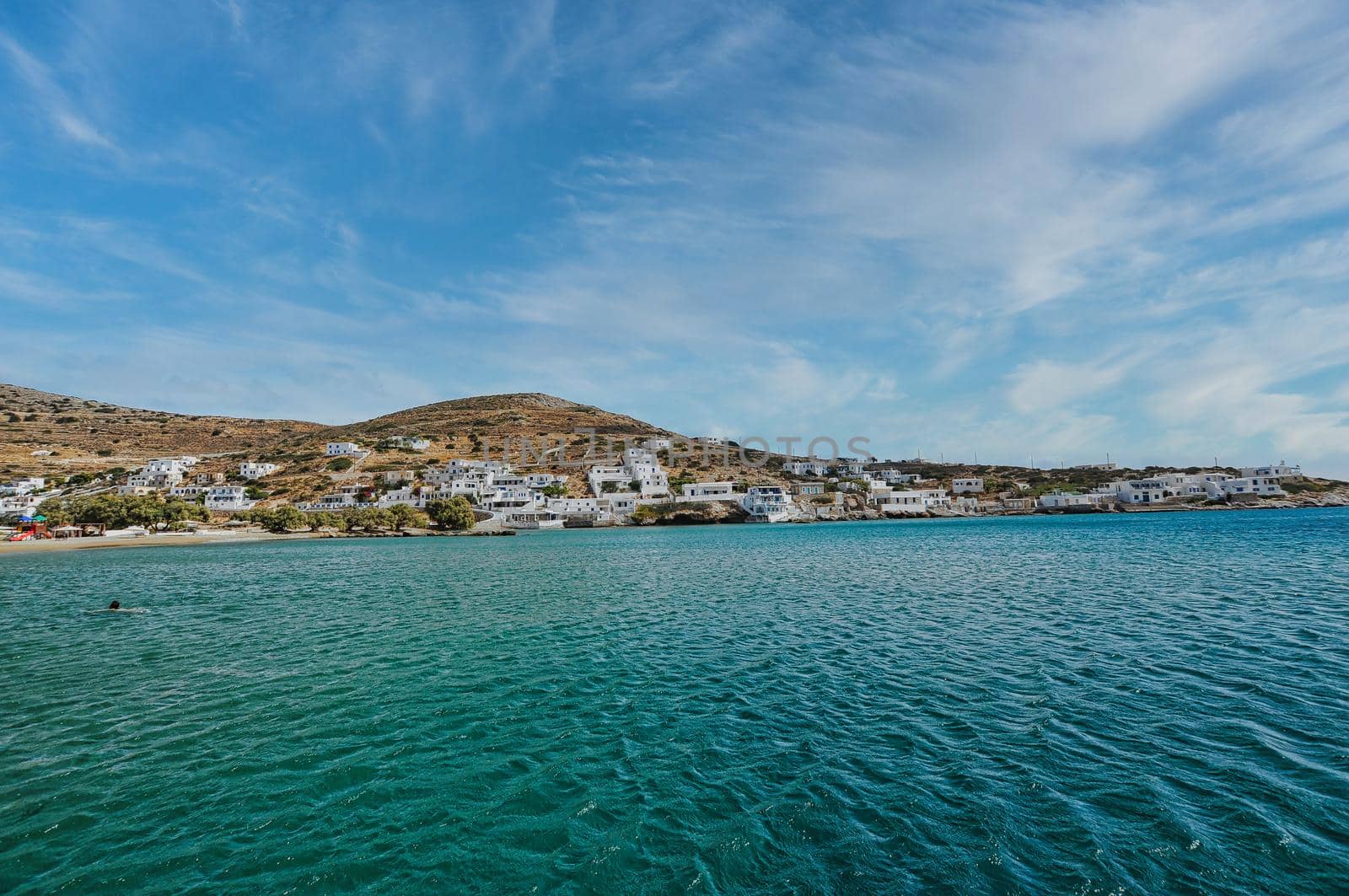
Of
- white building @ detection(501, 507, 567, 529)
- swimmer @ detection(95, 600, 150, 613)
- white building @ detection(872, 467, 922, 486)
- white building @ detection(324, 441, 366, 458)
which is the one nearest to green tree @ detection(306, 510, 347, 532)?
white building @ detection(501, 507, 567, 529)

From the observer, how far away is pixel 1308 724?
11164 mm

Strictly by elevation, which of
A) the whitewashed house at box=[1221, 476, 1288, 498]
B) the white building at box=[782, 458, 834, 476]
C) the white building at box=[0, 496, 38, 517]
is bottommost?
the white building at box=[0, 496, 38, 517]

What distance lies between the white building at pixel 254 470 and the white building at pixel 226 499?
17.2 metres

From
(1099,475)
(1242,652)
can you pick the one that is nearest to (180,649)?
(1242,652)

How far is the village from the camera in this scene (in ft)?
355

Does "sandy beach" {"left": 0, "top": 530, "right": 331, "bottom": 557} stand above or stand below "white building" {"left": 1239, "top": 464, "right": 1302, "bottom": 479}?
below

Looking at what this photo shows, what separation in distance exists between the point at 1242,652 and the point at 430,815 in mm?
19440

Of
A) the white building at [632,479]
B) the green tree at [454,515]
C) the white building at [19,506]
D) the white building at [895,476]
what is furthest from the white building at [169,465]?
the white building at [895,476]

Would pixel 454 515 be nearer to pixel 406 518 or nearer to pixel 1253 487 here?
pixel 406 518

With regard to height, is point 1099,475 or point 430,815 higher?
point 1099,475

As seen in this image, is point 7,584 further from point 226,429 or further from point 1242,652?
point 226,429

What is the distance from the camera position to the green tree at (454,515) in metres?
102

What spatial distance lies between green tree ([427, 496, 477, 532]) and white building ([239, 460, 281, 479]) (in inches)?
2042

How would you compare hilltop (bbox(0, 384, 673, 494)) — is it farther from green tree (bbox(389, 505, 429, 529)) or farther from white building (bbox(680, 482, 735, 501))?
white building (bbox(680, 482, 735, 501))
